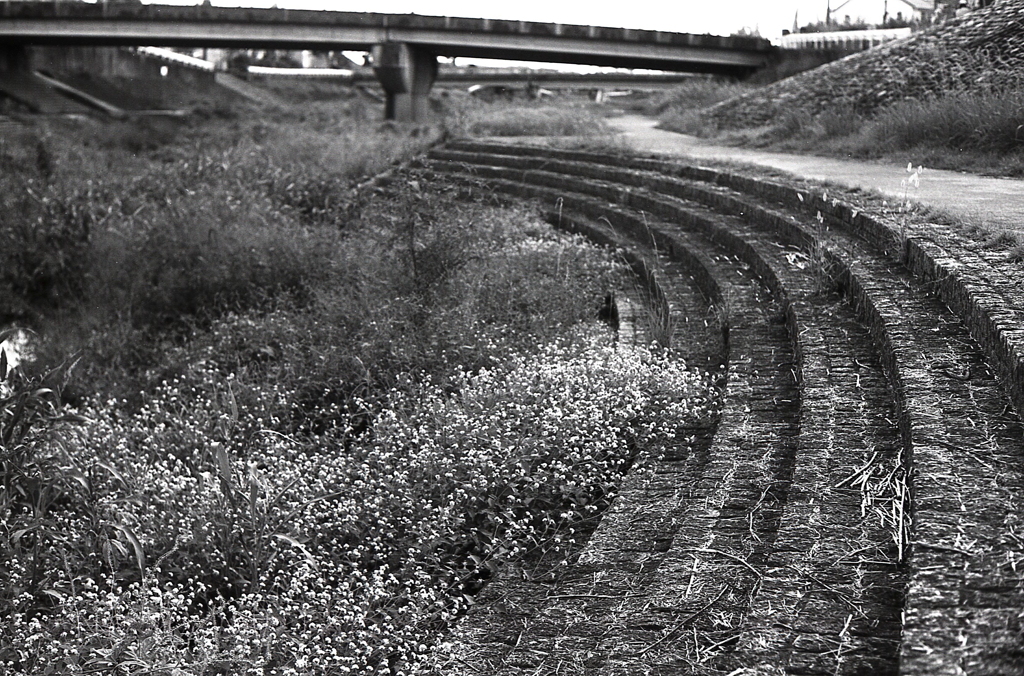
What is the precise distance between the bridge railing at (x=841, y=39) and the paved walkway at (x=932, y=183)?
57.6 feet

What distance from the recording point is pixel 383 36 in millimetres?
36156

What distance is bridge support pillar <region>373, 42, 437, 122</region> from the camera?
35875 mm


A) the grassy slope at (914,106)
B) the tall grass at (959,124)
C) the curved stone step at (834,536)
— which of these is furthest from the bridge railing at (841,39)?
the curved stone step at (834,536)

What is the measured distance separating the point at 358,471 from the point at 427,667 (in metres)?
2.04

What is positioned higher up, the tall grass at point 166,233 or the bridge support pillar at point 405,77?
the bridge support pillar at point 405,77

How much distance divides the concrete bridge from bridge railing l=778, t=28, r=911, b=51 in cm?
107

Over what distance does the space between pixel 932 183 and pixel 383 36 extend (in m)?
29.3

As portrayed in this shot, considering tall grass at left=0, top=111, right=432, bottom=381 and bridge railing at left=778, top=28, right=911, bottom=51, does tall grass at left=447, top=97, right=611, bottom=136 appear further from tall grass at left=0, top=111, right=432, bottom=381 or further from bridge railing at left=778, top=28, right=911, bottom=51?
bridge railing at left=778, top=28, right=911, bottom=51

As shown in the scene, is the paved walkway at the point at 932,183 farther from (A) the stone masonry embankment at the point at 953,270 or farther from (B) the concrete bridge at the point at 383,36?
(B) the concrete bridge at the point at 383,36

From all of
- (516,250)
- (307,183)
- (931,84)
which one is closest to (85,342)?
(516,250)

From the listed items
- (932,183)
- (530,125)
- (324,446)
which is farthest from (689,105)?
(324,446)

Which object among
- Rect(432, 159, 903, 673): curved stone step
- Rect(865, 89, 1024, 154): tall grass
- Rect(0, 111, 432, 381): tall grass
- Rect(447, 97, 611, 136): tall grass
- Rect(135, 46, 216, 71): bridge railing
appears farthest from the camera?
Rect(135, 46, 216, 71): bridge railing

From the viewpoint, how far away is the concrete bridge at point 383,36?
118 ft

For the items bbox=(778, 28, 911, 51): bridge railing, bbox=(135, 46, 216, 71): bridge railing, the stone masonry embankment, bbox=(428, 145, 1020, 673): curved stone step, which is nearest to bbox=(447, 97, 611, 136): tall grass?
bbox=(778, 28, 911, 51): bridge railing
